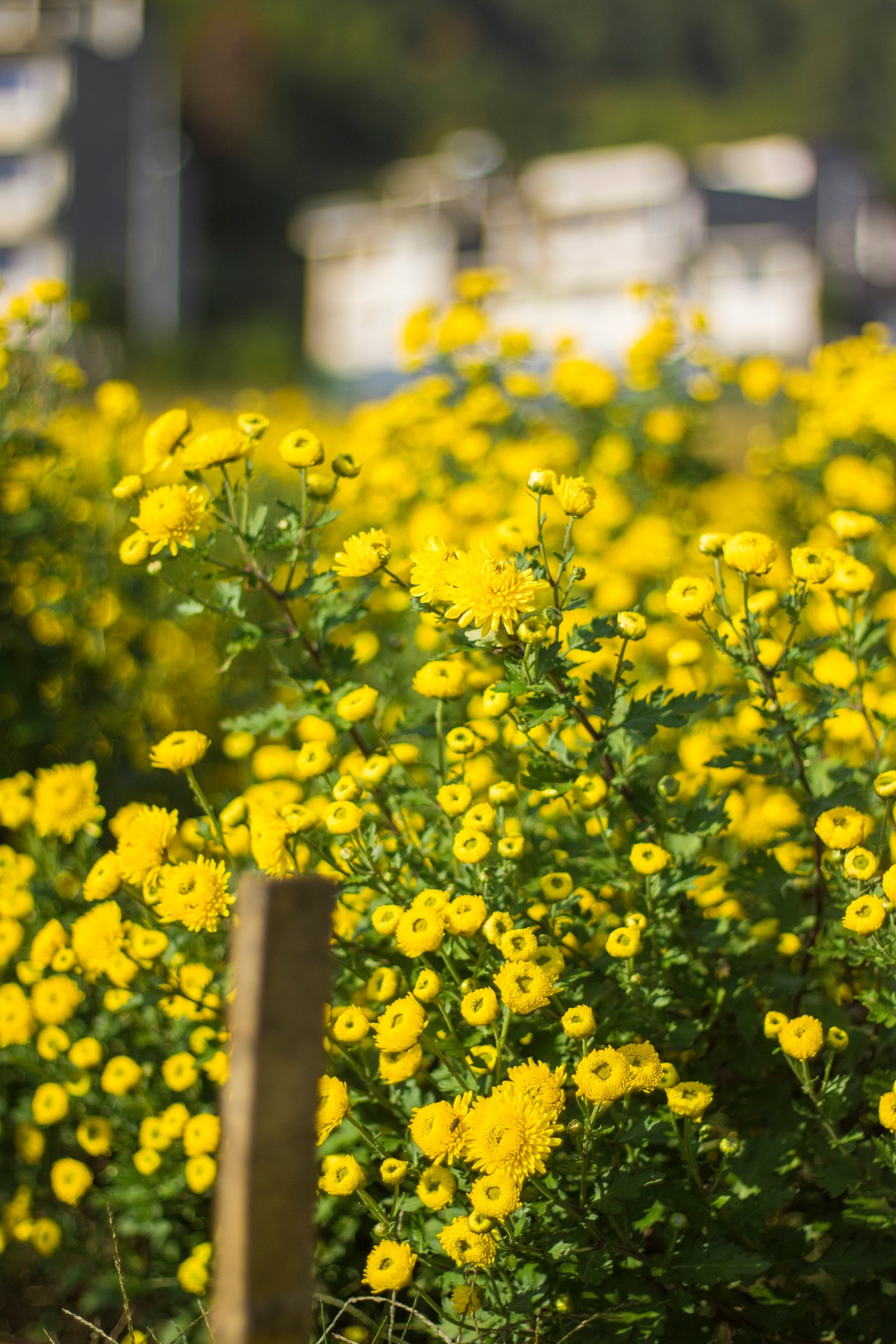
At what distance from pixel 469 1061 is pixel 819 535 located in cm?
252

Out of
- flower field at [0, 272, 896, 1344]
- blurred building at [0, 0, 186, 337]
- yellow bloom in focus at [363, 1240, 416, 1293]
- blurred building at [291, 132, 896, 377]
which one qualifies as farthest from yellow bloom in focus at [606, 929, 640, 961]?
blurred building at [291, 132, 896, 377]

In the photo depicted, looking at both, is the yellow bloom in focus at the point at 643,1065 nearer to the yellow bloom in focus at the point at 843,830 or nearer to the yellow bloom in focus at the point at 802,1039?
the yellow bloom in focus at the point at 802,1039

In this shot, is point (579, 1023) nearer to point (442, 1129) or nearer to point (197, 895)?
point (442, 1129)

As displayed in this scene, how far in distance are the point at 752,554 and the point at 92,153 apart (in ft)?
136

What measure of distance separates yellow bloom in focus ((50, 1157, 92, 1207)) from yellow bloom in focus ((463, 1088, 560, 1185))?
113 cm

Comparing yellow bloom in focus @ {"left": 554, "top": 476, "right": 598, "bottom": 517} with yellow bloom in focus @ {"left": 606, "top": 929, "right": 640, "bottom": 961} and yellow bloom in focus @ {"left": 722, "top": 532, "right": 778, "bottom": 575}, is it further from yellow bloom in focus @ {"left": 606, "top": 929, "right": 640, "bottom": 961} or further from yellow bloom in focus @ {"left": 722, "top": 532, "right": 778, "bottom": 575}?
yellow bloom in focus @ {"left": 606, "top": 929, "right": 640, "bottom": 961}

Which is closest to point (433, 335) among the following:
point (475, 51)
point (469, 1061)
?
point (469, 1061)

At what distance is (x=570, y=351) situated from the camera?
182 inches

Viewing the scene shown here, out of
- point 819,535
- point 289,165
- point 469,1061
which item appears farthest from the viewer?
point 289,165

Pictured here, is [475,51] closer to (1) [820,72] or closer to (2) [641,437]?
(1) [820,72]

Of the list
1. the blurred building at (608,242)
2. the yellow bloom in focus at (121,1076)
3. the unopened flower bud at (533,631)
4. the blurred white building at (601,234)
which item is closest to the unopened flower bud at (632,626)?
the unopened flower bud at (533,631)

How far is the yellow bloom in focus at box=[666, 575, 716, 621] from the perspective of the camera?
6.21 feet

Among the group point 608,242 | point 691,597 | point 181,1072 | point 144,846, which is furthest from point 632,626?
point 608,242

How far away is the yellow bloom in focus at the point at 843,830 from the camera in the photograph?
6.15 ft
